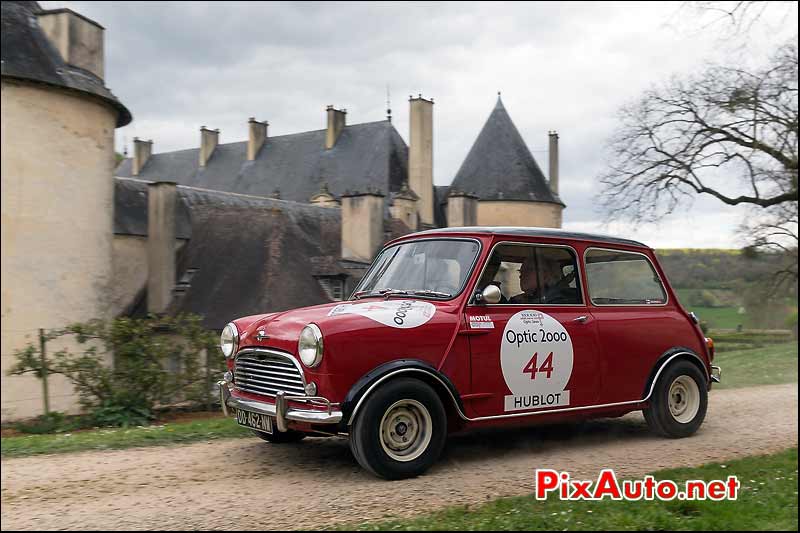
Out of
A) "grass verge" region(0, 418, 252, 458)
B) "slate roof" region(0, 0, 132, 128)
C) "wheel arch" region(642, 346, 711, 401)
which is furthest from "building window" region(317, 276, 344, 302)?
"wheel arch" region(642, 346, 711, 401)

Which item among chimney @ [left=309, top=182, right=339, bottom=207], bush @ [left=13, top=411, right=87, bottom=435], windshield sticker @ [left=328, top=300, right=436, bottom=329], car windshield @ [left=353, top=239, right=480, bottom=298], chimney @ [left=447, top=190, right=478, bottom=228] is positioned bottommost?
bush @ [left=13, top=411, right=87, bottom=435]

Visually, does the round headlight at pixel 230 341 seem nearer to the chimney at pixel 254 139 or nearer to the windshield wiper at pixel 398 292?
the windshield wiper at pixel 398 292

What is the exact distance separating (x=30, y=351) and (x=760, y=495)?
11.1 m

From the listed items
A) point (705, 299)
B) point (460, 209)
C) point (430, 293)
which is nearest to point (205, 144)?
point (460, 209)

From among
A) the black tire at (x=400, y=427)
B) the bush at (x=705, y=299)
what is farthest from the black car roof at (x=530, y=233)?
the bush at (x=705, y=299)

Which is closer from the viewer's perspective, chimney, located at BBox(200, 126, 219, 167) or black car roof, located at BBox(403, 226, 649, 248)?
black car roof, located at BBox(403, 226, 649, 248)

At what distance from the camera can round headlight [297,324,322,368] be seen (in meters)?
6.34

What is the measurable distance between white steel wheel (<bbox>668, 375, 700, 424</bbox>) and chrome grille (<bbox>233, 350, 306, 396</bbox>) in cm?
426

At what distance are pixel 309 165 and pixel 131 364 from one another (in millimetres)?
47584

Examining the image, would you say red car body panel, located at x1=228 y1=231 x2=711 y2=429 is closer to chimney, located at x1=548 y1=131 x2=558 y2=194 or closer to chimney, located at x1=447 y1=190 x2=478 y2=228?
chimney, located at x1=447 y1=190 x2=478 y2=228

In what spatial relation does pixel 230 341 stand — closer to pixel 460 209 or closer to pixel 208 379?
pixel 208 379

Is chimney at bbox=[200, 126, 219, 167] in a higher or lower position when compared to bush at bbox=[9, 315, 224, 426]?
higher

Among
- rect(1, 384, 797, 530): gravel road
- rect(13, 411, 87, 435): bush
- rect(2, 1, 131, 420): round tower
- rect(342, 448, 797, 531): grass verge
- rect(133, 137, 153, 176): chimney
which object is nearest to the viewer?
rect(342, 448, 797, 531): grass verge

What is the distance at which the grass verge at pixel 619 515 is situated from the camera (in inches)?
204
